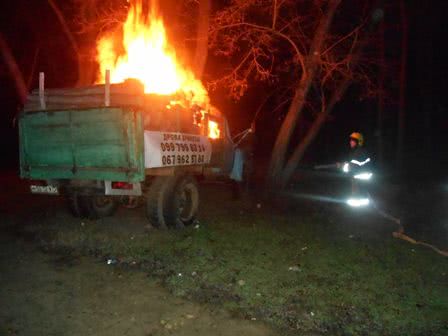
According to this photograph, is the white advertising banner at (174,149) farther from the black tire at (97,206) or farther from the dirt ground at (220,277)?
the black tire at (97,206)

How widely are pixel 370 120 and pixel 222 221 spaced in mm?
22620

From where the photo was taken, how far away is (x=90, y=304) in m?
4.74

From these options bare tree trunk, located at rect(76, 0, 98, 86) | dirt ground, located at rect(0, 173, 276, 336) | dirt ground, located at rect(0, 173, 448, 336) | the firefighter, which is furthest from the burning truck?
bare tree trunk, located at rect(76, 0, 98, 86)

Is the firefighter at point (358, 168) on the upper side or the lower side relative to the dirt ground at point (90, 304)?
upper

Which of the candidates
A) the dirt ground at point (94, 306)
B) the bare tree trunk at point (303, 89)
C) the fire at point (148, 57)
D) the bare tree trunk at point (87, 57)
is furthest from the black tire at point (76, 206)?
the bare tree trunk at point (87, 57)

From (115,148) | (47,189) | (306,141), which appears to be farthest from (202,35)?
(47,189)

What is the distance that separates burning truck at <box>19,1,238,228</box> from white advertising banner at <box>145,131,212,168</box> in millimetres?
16

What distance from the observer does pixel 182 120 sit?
8.21 m

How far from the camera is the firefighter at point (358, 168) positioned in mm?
9648

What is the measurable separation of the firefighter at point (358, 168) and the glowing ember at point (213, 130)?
116 inches

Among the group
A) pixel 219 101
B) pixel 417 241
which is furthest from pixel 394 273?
pixel 219 101

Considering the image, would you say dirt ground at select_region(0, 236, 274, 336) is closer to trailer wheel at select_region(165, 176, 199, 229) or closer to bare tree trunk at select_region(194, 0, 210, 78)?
trailer wheel at select_region(165, 176, 199, 229)

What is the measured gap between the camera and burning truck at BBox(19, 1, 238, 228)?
6719mm

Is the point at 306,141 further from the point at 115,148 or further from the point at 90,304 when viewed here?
the point at 90,304
